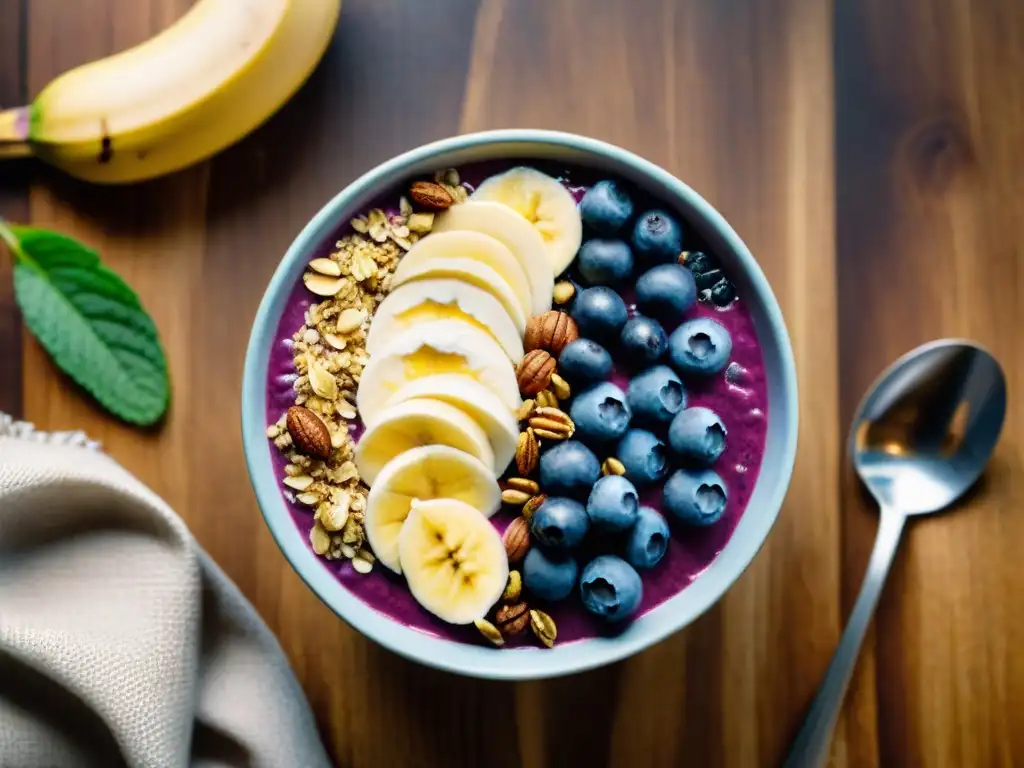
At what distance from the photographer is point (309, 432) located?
816mm

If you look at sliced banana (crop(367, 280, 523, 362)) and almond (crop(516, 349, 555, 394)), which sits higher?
sliced banana (crop(367, 280, 523, 362))

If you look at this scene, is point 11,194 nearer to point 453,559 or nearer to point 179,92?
point 179,92

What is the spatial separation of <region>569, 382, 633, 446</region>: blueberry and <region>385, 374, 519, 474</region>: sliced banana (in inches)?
2.3

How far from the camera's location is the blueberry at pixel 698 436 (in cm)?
78

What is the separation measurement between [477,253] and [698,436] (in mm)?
250

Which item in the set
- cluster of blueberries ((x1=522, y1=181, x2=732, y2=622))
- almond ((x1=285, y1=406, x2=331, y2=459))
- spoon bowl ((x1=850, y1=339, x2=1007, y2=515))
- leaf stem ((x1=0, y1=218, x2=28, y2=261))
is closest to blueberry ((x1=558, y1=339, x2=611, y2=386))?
cluster of blueberries ((x1=522, y1=181, x2=732, y2=622))

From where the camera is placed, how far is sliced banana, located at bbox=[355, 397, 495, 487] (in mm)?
780

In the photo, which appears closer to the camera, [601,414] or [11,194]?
[601,414]

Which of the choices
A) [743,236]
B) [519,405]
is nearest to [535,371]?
[519,405]

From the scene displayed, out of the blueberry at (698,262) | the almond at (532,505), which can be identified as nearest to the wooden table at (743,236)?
the blueberry at (698,262)

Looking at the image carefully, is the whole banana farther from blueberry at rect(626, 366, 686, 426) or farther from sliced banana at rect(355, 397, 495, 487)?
blueberry at rect(626, 366, 686, 426)

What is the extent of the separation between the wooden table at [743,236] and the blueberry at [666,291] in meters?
→ 0.18

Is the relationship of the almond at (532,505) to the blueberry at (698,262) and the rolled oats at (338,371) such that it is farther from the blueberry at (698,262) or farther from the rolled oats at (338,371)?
the blueberry at (698,262)

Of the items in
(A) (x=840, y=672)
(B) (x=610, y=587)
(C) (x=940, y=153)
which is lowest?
(A) (x=840, y=672)
